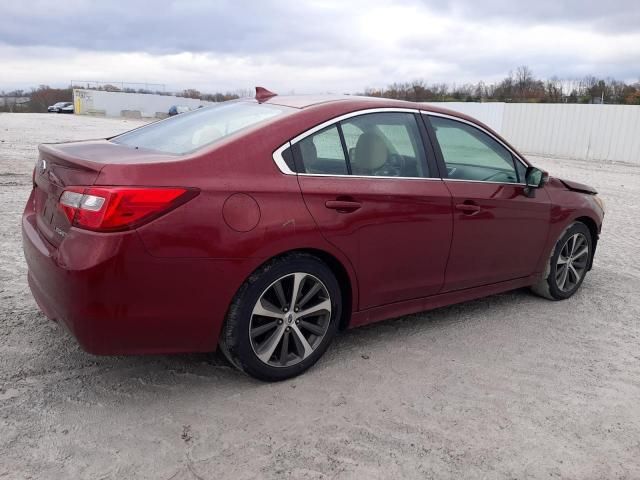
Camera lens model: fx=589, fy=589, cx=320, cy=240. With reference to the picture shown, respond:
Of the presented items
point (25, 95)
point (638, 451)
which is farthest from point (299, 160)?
point (25, 95)

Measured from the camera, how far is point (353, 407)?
323 centimetres

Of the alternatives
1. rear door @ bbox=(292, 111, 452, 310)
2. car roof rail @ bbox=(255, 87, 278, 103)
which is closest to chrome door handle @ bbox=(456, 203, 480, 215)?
rear door @ bbox=(292, 111, 452, 310)

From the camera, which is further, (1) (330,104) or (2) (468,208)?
(2) (468,208)

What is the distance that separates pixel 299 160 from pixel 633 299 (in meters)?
3.68

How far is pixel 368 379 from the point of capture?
3559mm

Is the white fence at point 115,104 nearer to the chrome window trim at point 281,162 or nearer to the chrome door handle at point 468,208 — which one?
the chrome door handle at point 468,208

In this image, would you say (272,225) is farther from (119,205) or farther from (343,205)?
(119,205)

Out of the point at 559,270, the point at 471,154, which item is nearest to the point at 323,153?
the point at 471,154

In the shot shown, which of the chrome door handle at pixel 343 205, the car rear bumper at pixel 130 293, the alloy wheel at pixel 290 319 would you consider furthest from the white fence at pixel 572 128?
the car rear bumper at pixel 130 293

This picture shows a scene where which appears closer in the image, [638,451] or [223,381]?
[638,451]

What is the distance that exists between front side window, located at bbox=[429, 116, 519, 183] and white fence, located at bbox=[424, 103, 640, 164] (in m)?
18.1

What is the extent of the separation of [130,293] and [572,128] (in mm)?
25595

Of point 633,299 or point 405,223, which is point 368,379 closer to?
point 405,223

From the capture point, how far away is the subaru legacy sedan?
2.84 m
